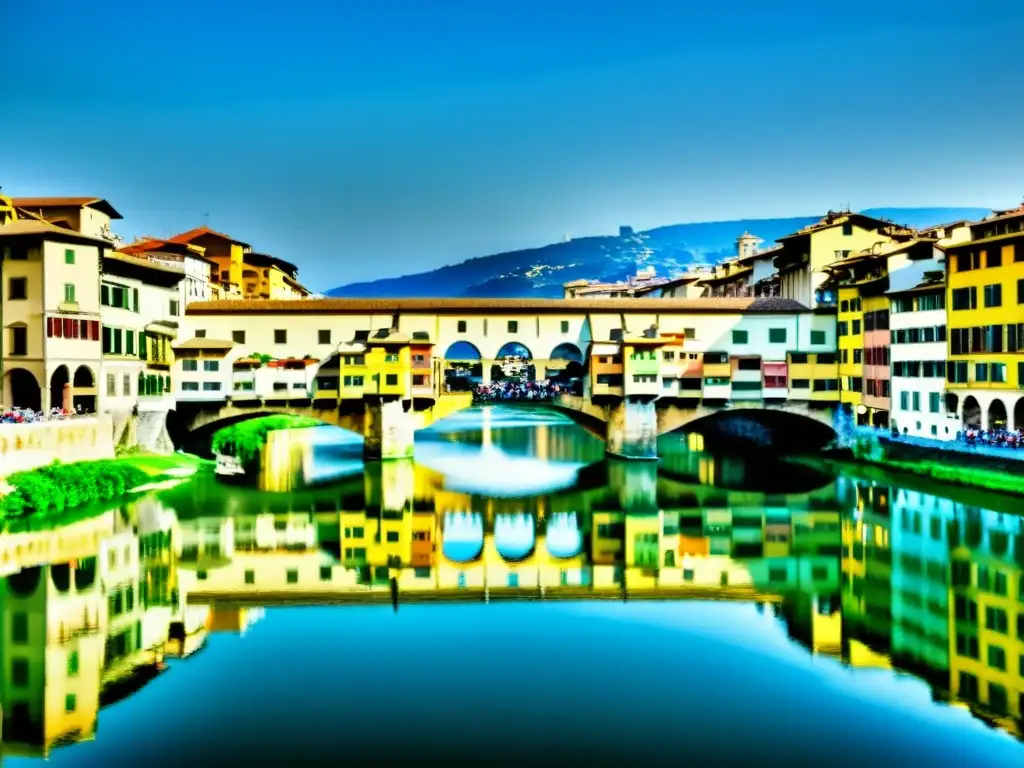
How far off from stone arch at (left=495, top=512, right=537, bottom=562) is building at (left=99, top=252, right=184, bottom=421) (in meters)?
15.8

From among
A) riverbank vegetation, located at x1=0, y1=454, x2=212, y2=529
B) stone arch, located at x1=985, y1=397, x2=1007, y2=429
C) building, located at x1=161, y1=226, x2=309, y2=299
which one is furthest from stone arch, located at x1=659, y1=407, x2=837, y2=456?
building, located at x1=161, y1=226, x2=309, y2=299

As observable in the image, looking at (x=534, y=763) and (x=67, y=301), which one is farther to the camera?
(x=67, y=301)

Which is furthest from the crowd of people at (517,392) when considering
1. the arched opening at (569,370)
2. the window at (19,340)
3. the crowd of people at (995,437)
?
the window at (19,340)

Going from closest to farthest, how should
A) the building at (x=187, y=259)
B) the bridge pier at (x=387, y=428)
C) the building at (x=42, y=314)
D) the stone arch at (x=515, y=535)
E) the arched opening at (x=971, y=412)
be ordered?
the stone arch at (x=515, y=535) → the building at (x=42, y=314) → the arched opening at (x=971, y=412) → the bridge pier at (x=387, y=428) → the building at (x=187, y=259)

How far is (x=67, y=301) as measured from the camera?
34.4 metres

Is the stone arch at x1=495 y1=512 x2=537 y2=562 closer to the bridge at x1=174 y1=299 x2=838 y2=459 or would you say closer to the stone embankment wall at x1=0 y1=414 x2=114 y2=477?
the bridge at x1=174 y1=299 x2=838 y2=459

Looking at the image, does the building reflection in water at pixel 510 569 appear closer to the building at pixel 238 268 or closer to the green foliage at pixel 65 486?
the green foliage at pixel 65 486

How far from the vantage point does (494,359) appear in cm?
4741

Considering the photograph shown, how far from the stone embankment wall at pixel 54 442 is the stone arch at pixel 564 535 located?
15686 millimetres

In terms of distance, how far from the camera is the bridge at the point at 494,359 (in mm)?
43344

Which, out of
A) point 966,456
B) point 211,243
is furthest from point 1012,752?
point 211,243

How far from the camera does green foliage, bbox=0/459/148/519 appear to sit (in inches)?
1094

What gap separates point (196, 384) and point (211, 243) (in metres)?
39.1

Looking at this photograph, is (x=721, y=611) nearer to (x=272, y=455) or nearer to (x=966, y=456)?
(x=966, y=456)
